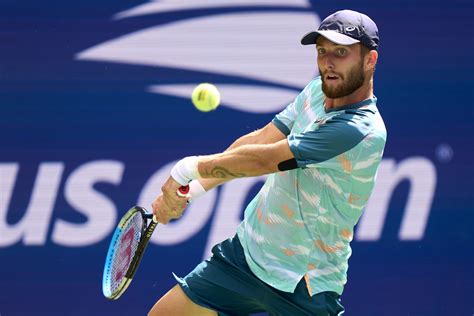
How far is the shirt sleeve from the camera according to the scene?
4.00 metres

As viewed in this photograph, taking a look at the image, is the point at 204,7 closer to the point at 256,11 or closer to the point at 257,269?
the point at 256,11

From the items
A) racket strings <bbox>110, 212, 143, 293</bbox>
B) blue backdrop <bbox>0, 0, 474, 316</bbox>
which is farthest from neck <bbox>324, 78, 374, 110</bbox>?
blue backdrop <bbox>0, 0, 474, 316</bbox>

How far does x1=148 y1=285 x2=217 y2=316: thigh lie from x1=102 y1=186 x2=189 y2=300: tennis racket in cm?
21

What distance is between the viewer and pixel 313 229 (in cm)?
425

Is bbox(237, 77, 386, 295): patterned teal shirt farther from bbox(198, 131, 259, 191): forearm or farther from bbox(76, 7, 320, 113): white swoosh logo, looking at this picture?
bbox(76, 7, 320, 113): white swoosh logo

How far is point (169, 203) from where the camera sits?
167 inches

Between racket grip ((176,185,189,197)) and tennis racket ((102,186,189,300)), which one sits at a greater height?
racket grip ((176,185,189,197))

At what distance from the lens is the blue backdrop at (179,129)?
5922 mm

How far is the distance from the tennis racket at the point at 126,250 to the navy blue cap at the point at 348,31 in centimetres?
110

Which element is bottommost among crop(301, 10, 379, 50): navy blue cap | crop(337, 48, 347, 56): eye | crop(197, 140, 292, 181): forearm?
crop(197, 140, 292, 181): forearm

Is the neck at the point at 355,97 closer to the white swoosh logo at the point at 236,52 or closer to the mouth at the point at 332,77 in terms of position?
the mouth at the point at 332,77

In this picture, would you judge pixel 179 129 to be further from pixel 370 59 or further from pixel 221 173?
pixel 370 59

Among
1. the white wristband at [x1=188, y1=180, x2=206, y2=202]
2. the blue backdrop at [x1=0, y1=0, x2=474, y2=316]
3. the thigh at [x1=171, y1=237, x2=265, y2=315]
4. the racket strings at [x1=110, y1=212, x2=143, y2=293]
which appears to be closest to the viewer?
the thigh at [x1=171, y1=237, x2=265, y2=315]

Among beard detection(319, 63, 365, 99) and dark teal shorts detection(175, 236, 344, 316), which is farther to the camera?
dark teal shorts detection(175, 236, 344, 316)
